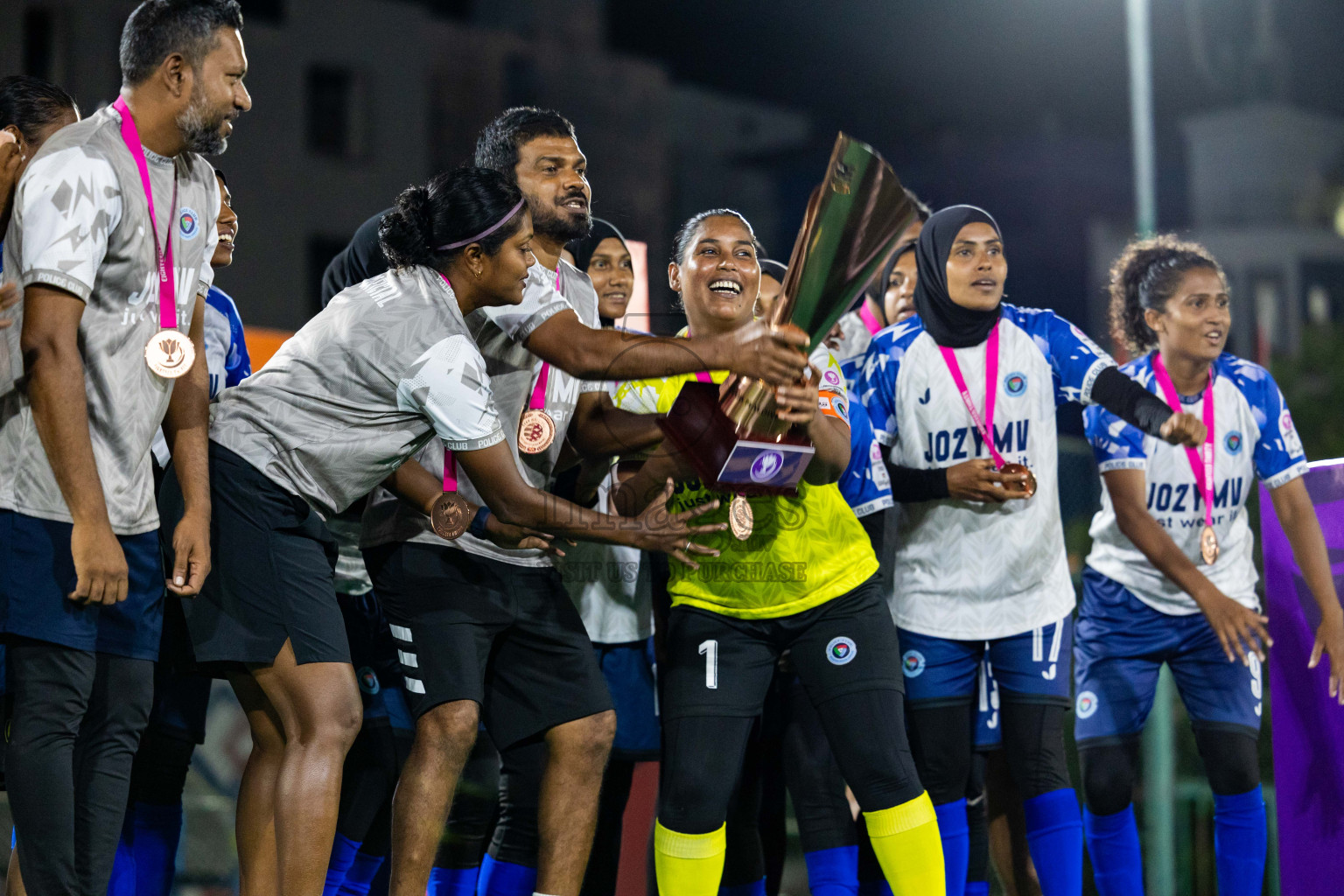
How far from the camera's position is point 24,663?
275 centimetres

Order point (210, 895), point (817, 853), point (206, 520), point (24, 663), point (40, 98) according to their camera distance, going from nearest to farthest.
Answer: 1. point (24, 663)
2. point (206, 520)
3. point (40, 98)
4. point (817, 853)
5. point (210, 895)

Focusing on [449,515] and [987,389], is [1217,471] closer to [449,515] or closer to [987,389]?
[987,389]

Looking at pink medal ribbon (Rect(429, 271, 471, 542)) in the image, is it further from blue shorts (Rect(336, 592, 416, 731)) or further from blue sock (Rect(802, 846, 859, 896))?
blue sock (Rect(802, 846, 859, 896))

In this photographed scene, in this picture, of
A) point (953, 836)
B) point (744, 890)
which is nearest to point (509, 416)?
point (744, 890)

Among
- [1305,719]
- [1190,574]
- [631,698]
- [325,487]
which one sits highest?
[325,487]

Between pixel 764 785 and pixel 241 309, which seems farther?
pixel 241 309

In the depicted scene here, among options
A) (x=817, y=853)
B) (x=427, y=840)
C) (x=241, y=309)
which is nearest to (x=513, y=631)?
(x=427, y=840)

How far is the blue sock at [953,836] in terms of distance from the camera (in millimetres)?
3906

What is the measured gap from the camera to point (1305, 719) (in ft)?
14.3

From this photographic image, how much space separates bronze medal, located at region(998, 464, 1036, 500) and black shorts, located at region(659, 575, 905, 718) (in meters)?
0.60

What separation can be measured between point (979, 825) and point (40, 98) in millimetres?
3405

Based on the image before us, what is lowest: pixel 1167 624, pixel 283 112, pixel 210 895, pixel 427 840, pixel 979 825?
pixel 210 895

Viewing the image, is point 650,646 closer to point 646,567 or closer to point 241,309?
point 646,567

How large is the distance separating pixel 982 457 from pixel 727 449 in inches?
44.2
